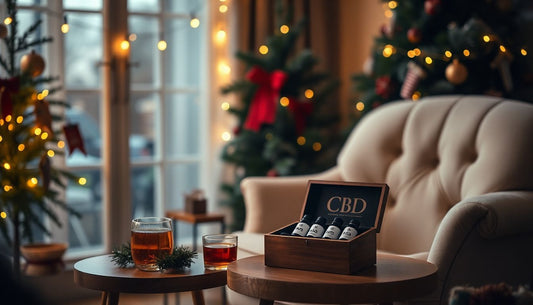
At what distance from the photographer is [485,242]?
6.94ft

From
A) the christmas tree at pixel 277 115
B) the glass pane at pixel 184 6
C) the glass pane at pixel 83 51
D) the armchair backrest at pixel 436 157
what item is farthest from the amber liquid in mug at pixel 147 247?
the glass pane at pixel 184 6

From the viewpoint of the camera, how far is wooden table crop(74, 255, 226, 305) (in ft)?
5.84

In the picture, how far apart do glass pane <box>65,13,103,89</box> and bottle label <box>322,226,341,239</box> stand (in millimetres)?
2130

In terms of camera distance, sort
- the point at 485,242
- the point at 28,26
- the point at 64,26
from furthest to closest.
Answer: the point at 28,26, the point at 64,26, the point at 485,242

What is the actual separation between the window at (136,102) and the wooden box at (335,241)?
75.7 inches

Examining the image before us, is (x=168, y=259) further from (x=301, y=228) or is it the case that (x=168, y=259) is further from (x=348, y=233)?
(x=348, y=233)

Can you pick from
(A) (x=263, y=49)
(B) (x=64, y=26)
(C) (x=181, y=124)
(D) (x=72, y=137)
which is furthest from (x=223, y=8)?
(D) (x=72, y=137)

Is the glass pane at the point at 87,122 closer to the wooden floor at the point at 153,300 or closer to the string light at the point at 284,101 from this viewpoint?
the wooden floor at the point at 153,300

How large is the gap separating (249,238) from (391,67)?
1298mm

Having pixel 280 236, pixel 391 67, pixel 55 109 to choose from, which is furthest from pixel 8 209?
pixel 391 67

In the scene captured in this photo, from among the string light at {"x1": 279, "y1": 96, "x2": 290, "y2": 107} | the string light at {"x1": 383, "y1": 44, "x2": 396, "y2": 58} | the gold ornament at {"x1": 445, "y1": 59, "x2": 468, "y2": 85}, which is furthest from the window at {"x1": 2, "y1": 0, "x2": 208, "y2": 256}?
the gold ornament at {"x1": 445, "y1": 59, "x2": 468, "y2": 85}

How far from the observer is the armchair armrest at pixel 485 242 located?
2033 mm

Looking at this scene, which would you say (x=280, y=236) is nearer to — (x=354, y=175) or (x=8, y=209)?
(x=354, y=175)

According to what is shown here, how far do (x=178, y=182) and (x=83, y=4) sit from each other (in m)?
1.08
